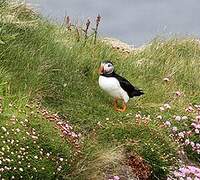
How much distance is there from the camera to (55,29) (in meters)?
16.6

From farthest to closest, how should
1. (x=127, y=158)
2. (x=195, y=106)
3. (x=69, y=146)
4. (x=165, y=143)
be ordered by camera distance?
(x=195, y=106)
(x=165, y=143)
(x=127, y=158)
(x=69, y=146)

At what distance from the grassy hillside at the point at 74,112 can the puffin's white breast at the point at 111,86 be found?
0.31 m

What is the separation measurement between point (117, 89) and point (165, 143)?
5.88ft

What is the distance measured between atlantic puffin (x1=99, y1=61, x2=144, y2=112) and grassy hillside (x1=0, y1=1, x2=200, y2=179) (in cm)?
27

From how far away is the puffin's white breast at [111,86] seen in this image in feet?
41.7

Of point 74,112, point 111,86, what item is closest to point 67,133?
point 74,112

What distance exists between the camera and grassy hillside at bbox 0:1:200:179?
9.37 meters

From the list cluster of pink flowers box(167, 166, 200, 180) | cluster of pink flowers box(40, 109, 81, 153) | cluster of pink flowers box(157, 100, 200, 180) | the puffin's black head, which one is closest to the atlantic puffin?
the puffin's black head

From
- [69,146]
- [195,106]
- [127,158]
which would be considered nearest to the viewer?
[69,146]

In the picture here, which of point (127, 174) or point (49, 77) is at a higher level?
point (49, 77)

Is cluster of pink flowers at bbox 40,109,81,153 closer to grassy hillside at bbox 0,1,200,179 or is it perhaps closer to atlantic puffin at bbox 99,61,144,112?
grassy hillside at bbox 0,1,200,179

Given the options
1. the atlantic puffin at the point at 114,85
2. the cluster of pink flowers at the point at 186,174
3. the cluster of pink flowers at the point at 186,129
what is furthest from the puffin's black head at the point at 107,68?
the cluster of pink flowers at the point at 186,174

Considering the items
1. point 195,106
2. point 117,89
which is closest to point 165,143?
point 117,89

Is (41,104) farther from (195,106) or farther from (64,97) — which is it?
(195,106)
